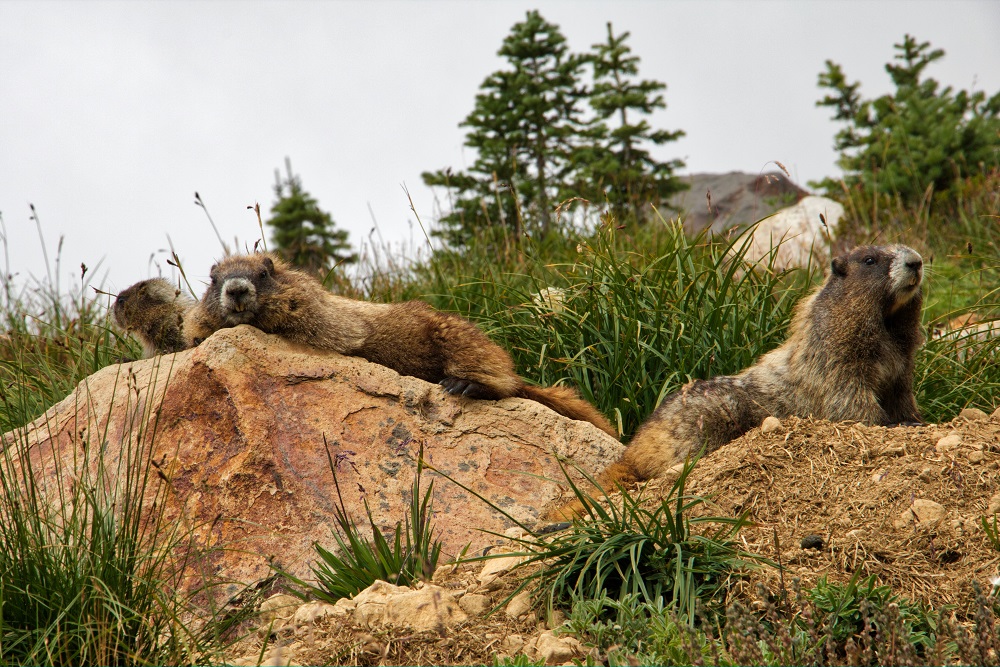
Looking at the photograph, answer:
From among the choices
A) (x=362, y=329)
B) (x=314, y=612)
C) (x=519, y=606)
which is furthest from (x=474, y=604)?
(x=362, y=329)

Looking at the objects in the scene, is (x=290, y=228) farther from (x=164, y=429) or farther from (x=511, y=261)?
(x=164, y=429)

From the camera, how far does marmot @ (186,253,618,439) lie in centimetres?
601

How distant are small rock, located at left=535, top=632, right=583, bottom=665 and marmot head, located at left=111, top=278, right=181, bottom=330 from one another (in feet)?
14.1

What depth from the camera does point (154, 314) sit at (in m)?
6.64

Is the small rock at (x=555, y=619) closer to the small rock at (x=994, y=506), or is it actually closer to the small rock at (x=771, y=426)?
the small rock at (x=771, y=426)

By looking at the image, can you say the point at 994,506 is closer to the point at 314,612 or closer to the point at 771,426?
the point at 771,426

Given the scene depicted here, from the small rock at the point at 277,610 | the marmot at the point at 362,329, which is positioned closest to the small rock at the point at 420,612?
the small rock at the point at 277,610

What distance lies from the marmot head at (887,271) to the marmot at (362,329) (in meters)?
2.18

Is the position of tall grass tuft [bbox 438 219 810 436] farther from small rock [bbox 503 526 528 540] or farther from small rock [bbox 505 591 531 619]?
small rock [bbox 505 591 531 619]

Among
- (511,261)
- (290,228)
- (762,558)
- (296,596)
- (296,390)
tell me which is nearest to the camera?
(762,558)

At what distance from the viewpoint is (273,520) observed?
16.5ft

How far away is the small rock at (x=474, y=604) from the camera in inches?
161

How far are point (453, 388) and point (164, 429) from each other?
6.30ft

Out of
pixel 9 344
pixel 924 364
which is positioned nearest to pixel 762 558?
pixel 924 364
